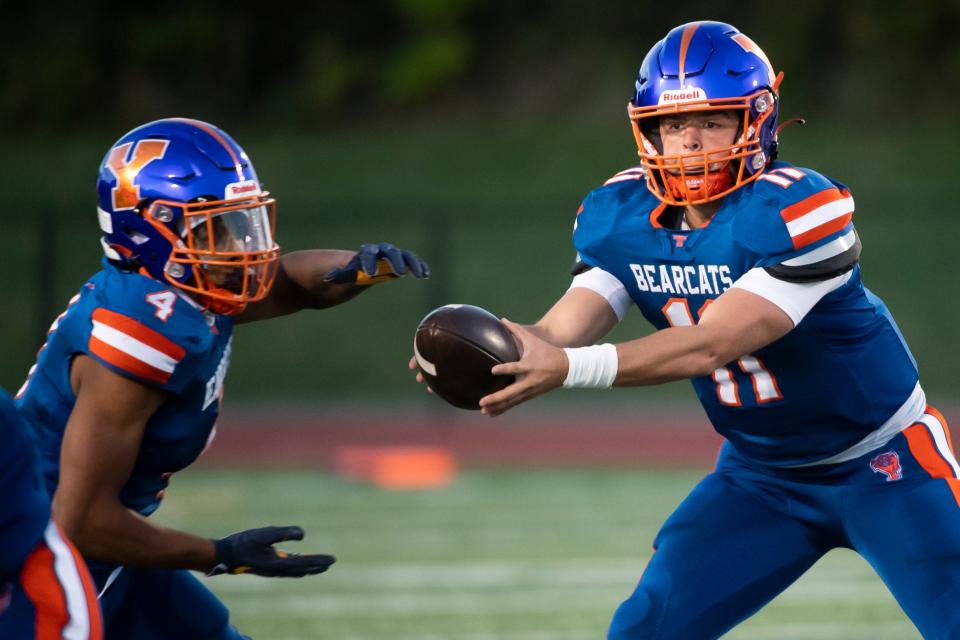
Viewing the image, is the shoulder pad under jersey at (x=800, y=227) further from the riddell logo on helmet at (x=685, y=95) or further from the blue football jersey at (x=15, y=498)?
the blue football jersey at (x=15, y=498)

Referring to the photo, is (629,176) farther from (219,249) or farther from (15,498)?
(15,498)

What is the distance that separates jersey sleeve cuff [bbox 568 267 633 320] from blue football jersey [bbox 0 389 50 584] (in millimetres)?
1357

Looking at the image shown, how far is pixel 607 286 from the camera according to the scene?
3225mm

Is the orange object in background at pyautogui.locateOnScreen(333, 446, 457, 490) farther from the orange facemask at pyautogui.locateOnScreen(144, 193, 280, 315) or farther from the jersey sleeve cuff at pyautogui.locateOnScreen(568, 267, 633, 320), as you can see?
the orange facemask at pyautogui.locateOnScreen(144, 193, 280, 315)

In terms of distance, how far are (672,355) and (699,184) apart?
1.55 ft

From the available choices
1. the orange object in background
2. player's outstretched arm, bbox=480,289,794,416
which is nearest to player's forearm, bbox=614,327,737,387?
player's outstretched arm, bbox=480,289,794,416

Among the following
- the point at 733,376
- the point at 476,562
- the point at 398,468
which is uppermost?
the point at 733,376

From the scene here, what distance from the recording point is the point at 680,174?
10.0ft

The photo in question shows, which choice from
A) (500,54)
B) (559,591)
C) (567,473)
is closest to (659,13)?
(500,54)

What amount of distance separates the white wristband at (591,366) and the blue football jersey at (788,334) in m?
0.43

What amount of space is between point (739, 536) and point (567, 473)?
5408 millimetres

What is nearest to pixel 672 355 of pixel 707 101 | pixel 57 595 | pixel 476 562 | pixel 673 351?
pixel 673 351

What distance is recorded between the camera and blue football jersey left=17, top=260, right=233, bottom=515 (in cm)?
275

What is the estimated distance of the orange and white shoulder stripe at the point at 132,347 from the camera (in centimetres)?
273
